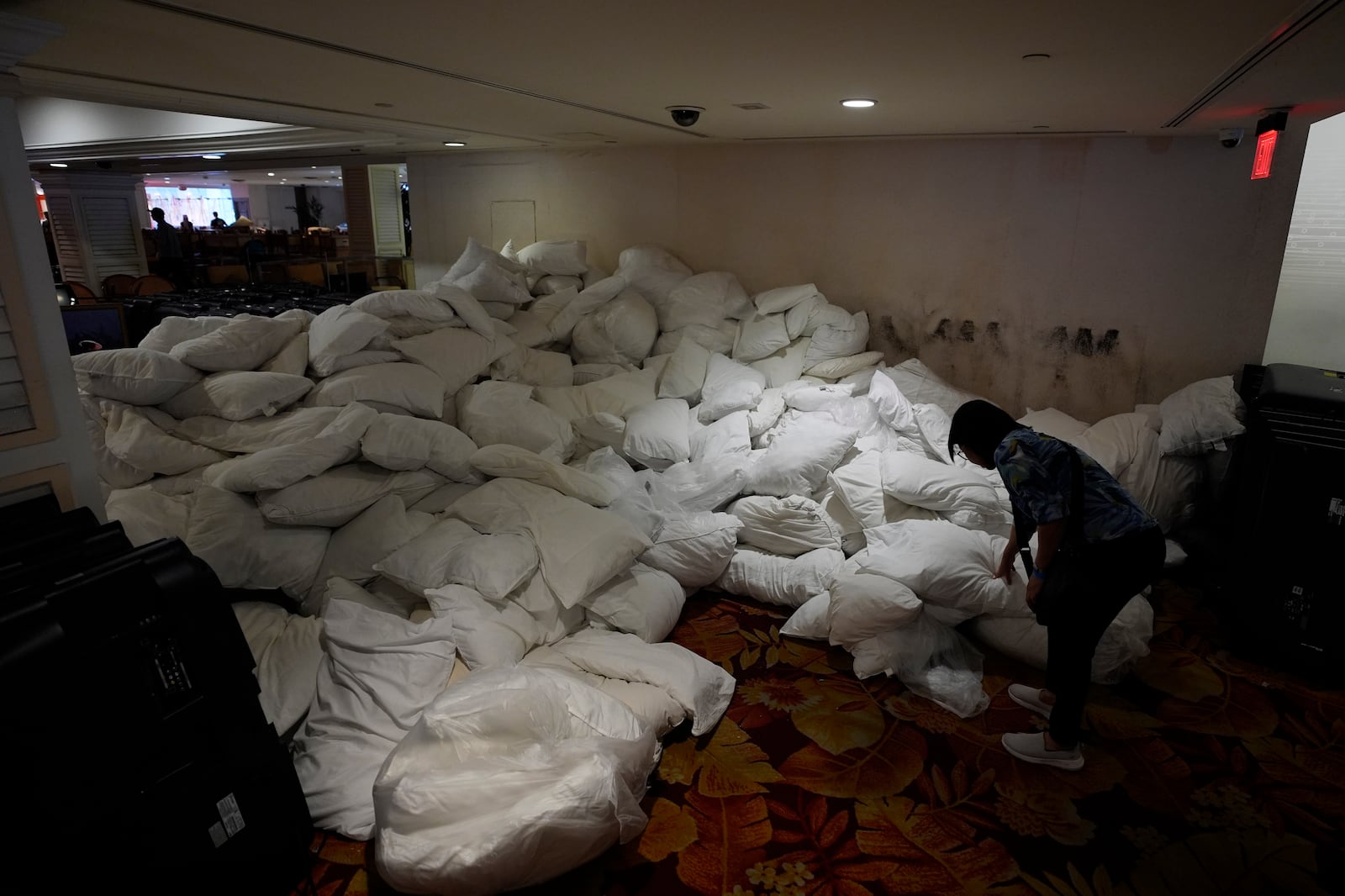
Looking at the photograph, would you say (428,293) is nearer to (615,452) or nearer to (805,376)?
(615,452)

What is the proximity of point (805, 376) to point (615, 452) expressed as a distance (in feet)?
4.20

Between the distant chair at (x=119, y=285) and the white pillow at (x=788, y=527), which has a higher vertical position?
the distant chair at (x=119, y=285)

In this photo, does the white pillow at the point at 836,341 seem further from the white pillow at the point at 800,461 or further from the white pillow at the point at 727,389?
the white pillow at the point at 800,461

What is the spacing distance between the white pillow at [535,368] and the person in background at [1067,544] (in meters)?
2.42

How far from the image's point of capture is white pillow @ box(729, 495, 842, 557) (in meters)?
3.11

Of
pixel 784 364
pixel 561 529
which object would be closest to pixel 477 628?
pixel 561 529

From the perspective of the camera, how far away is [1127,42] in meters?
1.56

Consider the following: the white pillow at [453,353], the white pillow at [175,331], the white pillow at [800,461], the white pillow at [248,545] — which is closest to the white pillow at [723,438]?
the white pillow at [800,461]

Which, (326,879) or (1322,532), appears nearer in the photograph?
(326,879)

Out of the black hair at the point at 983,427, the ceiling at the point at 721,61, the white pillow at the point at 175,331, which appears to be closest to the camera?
the ceiling at the point at 721,61

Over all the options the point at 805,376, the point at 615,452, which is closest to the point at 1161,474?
the point at 805,376

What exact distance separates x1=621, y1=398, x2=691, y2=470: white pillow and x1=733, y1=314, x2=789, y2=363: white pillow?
798 mm

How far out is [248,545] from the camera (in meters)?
2.41

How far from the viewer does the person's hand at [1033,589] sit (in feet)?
7.04
